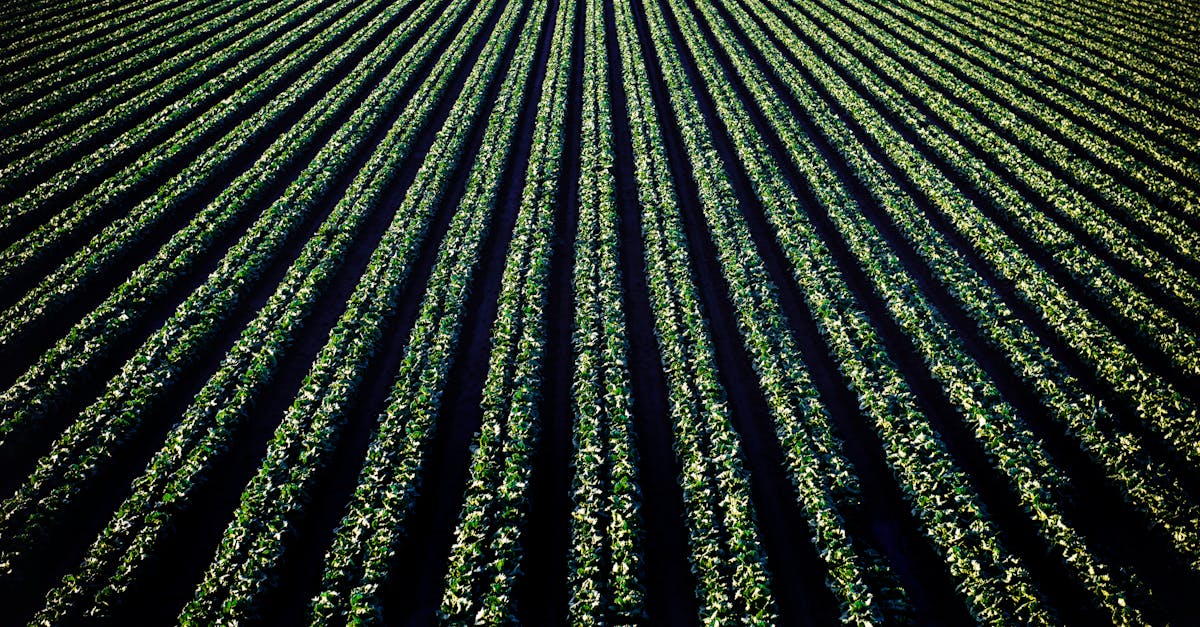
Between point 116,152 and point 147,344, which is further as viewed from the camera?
point 116,152

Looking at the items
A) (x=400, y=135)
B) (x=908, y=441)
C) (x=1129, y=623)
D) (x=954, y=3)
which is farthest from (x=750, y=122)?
(x=954, y=3)

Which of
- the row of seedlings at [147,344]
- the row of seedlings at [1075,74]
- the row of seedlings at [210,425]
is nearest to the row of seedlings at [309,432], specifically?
the row of seedlings at [210,425]

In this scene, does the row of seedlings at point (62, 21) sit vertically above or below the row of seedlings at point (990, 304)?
above

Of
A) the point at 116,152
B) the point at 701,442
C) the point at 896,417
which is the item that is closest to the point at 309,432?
the point at 701,442

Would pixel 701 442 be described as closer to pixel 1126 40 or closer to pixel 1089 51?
pixel 1089 51

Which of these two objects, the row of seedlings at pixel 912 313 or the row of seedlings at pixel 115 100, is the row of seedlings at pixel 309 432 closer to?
the row of seedlings at pixel 912 313

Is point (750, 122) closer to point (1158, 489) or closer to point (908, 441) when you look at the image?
point (908, 441)
